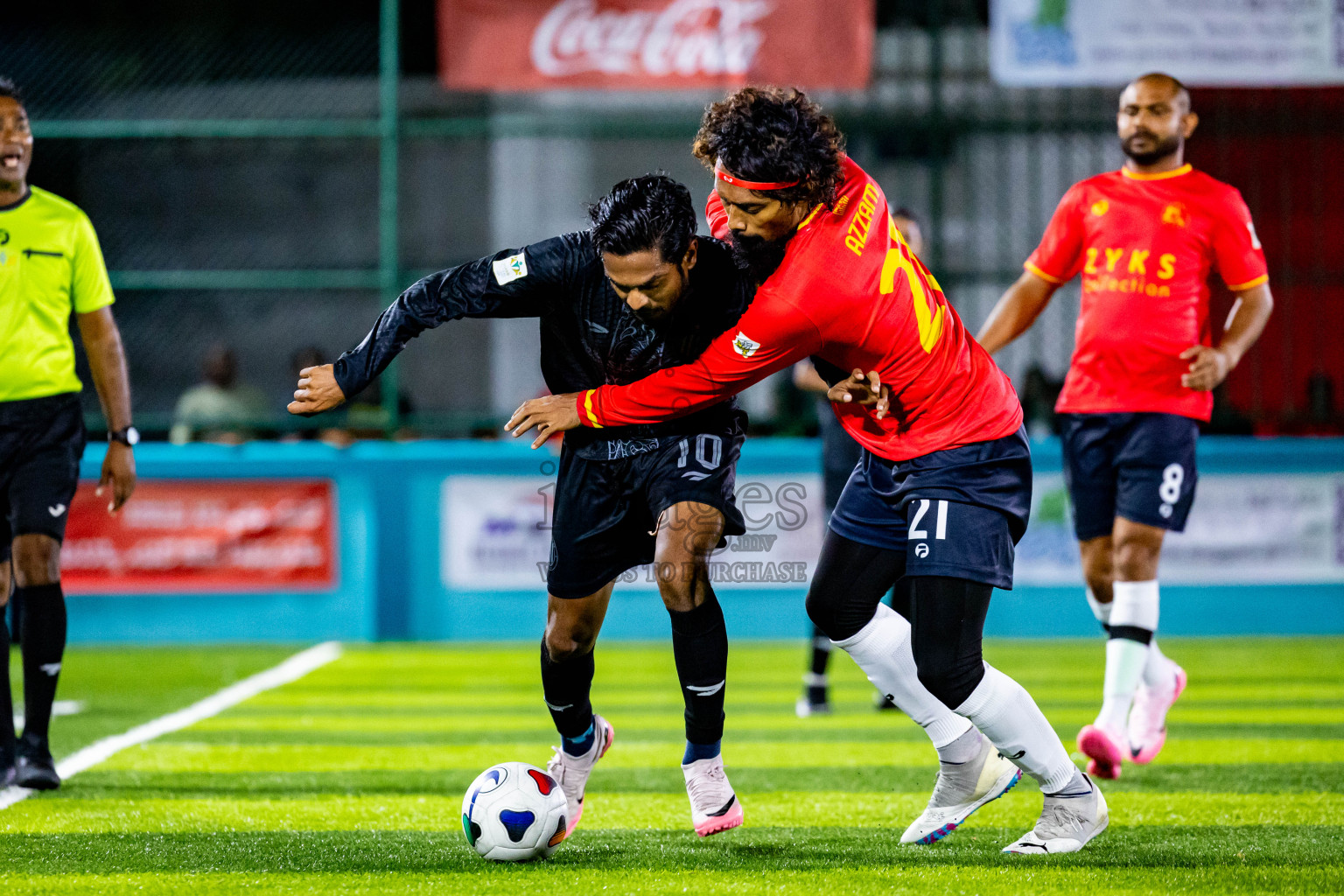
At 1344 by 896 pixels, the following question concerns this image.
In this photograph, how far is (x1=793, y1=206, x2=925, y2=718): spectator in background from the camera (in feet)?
21.0

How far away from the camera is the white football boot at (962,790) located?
4.11m

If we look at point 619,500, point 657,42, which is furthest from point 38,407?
point 657,42

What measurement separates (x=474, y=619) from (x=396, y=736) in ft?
11.8

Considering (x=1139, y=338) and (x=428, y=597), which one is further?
(x=428, y=597)

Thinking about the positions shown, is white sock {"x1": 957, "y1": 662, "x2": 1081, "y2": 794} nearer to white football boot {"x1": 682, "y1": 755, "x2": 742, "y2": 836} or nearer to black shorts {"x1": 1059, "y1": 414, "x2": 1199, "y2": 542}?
white football boot {"x1": 682, "y1": 755, "x2": 742, "y2": 836}

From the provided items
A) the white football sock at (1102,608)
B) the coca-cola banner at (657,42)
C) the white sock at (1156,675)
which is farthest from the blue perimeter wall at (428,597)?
the white sock at (1156,675)

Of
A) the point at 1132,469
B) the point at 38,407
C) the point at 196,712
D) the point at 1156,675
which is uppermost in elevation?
the point at 38,407

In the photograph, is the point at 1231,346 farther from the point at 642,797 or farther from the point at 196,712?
the point at 196,712

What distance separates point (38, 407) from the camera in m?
5.12

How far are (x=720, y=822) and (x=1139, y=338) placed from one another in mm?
2425

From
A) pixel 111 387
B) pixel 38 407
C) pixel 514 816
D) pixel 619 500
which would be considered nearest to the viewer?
pixel 514 816

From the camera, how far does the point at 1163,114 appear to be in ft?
17.6

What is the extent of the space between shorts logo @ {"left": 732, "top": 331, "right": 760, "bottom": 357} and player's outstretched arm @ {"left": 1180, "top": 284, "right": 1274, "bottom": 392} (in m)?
1.95

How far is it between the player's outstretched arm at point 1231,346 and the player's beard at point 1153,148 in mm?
565
